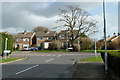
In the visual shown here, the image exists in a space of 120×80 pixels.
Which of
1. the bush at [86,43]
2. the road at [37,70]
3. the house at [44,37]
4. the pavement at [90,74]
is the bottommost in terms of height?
the road at [37,70]

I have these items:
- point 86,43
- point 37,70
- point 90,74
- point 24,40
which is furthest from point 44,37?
point 90,74

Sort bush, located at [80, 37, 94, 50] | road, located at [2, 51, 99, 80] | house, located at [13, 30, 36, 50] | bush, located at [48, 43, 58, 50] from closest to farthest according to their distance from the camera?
road, located at [2, 51, 99, 80] < bush, located at [80, 37, 94, 50] < bush, located at [48, 43, 58, 50] < house, located at [13, 30, 36, 50]

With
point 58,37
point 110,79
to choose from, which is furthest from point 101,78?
point 58,37

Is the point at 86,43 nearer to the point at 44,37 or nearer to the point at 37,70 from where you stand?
the point at 44,37

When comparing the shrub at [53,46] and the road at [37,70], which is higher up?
the shrub at [53,46]

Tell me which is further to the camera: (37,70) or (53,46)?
(53,46)

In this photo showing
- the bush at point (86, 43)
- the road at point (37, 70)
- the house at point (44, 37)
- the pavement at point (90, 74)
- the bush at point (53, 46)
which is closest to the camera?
the pavement at point (90, 74)

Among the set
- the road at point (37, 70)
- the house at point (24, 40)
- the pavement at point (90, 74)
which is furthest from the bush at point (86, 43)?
the pavement at point (90, 74)

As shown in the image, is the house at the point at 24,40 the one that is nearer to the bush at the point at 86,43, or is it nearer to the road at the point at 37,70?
the bush at the point at 86,43

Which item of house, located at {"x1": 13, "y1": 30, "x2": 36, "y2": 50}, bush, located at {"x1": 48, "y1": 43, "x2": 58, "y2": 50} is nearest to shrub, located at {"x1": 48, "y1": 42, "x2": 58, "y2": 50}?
bush, located at {"x1": 48, "y1": 43, "x2": 58, "y2": 50}

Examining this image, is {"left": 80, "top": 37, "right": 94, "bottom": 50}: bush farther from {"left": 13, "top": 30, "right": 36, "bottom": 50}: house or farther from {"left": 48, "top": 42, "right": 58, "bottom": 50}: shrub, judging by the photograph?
{"left": 13, "top": 30, "right": 36, "bottom": 50}: house

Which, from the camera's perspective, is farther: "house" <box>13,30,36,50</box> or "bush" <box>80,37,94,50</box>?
"house" <box>13,30,36,50</box>

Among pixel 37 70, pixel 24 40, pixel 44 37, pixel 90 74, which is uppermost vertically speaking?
pixel 44 37

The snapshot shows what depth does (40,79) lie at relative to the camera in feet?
26.7
